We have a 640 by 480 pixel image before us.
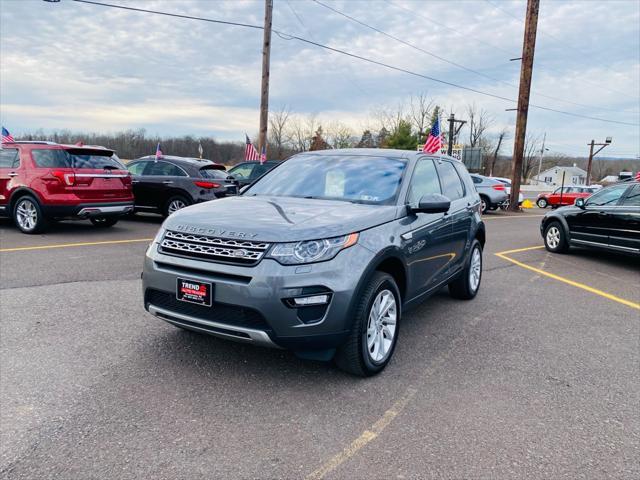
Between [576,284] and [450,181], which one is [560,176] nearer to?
[576,284]

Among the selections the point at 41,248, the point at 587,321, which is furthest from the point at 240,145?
the point at 587,321

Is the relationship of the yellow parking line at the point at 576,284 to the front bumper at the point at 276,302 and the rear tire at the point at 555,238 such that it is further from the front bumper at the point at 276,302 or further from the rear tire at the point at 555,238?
the front bumper at the point at 276,302

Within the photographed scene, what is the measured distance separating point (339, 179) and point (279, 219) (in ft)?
3.85


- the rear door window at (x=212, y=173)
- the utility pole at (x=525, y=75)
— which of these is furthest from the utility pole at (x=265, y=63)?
the utility pole at (x=525, y=75)

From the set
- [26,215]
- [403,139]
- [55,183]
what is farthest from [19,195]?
[403,139]

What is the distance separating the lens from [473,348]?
166 inches

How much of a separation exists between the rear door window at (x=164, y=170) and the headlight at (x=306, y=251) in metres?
9.10

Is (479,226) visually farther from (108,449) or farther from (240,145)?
(240,145)

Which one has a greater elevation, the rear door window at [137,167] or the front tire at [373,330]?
the rear door window at [137,167]

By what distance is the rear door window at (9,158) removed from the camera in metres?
9.43

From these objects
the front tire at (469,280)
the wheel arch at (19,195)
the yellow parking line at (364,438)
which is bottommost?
the yellow parking line at (364,438)

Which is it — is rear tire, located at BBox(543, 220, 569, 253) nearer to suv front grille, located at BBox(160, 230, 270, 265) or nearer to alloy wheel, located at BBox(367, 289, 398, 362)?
alloy wheel, located at BBox(367, 289, 398, 362)

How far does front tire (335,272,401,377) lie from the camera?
3227 millimetres

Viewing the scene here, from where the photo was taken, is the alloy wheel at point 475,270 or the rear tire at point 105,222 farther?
the rear tire at point 105,222
